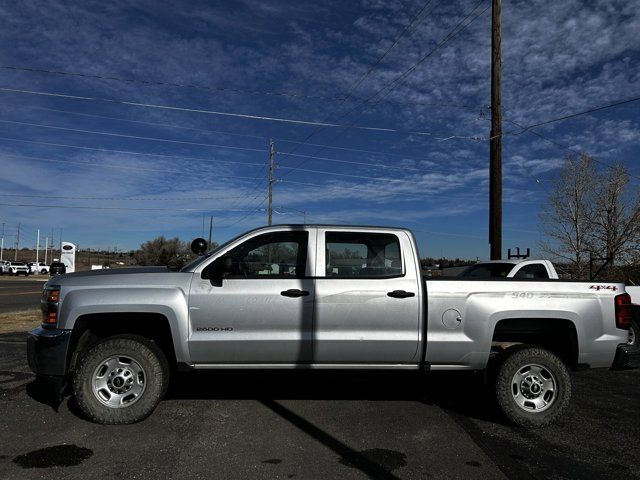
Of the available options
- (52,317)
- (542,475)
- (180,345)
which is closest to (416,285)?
(542,475)

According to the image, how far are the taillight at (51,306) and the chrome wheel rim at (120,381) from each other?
0.64 metres

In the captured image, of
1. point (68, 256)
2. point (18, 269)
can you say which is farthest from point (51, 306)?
point (18, 269)

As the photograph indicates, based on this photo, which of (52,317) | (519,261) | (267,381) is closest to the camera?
(52,317)

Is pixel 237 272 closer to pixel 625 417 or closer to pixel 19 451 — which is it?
pixel 19 451

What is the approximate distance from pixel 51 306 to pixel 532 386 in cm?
487

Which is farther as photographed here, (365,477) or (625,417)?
(625,417)

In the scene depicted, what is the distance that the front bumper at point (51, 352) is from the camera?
484 centimetres

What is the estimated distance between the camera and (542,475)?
394 centimetres

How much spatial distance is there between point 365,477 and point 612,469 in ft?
6.63

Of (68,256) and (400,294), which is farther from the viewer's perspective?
(68,256)

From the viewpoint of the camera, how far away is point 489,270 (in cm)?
1066

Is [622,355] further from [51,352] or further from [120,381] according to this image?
[51,352]

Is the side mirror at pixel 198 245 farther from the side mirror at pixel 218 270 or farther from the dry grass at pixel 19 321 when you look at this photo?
the dry grass at pixel 19 321

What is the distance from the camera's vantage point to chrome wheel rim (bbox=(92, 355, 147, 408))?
4988 mm
